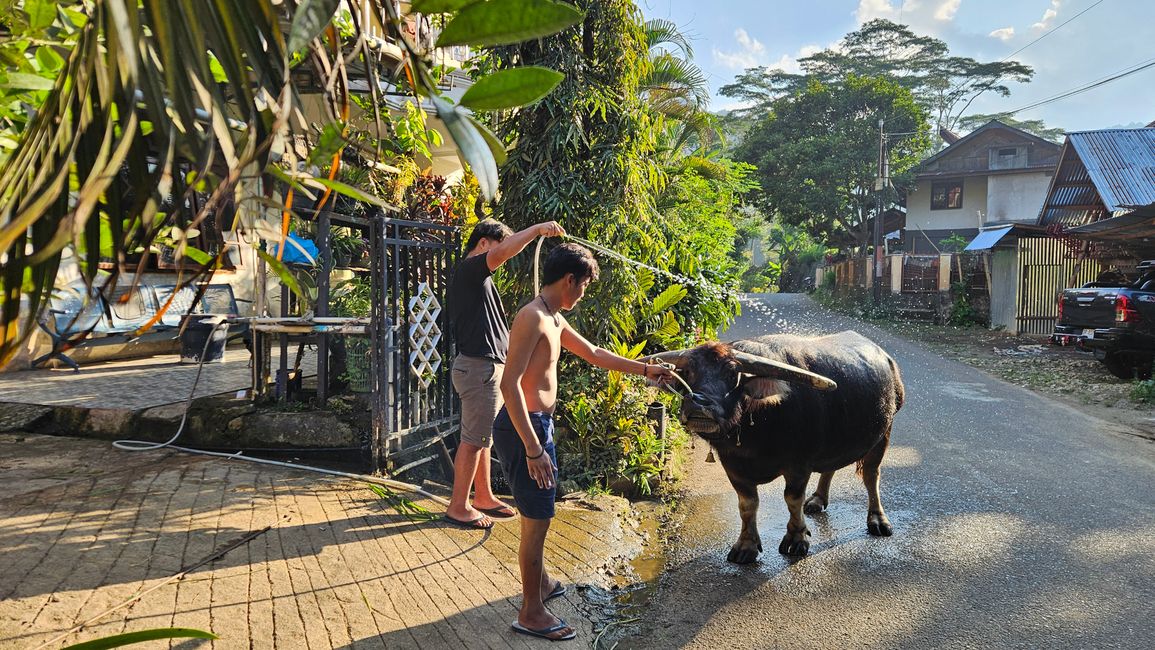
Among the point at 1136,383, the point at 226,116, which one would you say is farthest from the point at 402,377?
the point at 1136,383

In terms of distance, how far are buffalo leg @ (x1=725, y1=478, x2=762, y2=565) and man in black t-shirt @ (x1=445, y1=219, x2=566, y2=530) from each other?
1.48 meters

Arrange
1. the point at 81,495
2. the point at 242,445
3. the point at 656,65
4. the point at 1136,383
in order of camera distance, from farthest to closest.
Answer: the point at 656,65 < the point at 1136,383 < the point at 242,445 < the point at 81,495

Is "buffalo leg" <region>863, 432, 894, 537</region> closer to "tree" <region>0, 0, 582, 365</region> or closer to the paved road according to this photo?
the paved road

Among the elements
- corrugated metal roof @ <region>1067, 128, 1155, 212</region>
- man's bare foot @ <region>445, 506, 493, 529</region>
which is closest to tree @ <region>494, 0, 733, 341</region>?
man's bare foot @ <region>445, 506, 493, 529</region>

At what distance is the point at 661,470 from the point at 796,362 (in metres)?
1.82

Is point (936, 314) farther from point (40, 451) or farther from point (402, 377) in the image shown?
point (40, 451)

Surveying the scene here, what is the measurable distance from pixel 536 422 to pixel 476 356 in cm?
132

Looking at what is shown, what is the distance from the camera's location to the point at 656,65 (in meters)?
12.4

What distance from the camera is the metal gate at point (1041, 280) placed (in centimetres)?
1653

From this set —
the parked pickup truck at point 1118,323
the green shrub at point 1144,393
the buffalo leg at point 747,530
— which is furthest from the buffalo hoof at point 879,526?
the parked pickup truck at point 1118,323

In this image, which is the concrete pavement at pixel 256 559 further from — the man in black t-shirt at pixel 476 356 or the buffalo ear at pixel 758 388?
the buffalo ear at pixel 758 388

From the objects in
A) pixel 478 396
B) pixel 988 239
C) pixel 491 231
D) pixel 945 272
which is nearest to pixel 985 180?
pixel 945 272

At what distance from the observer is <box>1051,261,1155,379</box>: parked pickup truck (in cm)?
1077

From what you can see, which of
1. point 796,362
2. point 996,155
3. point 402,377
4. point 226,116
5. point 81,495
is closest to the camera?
point 226,116
